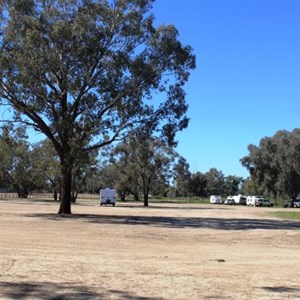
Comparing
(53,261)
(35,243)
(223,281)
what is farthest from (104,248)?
(223,281)

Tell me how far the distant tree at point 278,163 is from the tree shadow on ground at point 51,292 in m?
88.1

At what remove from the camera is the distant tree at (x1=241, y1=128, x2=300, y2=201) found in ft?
308

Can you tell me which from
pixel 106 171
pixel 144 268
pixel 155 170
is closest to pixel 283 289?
pixel 144 268

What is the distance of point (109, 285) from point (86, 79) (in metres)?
25.7

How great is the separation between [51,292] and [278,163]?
9144cm

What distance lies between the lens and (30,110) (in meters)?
35.4

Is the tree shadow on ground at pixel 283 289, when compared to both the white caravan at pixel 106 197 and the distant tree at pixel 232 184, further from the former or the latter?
the distant tree at pixel 232 184

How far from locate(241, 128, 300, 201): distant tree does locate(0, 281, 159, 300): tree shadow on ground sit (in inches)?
3468

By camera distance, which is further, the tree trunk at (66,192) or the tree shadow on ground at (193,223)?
the tree trunk at (66,192)

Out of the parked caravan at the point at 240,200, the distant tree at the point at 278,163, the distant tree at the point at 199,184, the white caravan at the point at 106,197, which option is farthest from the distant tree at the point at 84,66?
the distant tree at the point at 199,184

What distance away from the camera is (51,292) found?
866 cm

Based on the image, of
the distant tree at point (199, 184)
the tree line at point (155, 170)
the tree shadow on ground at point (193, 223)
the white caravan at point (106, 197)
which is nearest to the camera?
the tree shadow on ground at point (193, 223)

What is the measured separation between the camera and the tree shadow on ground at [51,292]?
328 inches

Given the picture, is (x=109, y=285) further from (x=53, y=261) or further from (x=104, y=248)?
(x=104, y=248)
